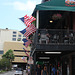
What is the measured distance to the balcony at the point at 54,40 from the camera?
1352 cm

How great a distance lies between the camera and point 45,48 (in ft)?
44.3

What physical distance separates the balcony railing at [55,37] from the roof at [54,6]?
4.73 feet

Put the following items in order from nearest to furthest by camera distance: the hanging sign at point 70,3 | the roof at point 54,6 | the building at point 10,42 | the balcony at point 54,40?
the roof at point 54,6, the balcony at point 54,40, the hanging sign at point 70,3, the building at point 10,42

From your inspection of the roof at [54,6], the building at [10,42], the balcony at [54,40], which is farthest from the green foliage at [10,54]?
the roof at [54,6]

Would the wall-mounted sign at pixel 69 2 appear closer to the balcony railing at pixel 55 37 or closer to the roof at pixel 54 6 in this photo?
the roof at pixel 54 6

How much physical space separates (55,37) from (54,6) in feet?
6.63

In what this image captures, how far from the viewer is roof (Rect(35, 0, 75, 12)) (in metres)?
13.4

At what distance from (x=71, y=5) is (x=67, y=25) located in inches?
140

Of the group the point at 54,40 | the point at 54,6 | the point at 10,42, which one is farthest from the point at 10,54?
the point at 54,6

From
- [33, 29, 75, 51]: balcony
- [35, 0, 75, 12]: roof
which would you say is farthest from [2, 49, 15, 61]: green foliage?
[35, 0, 75, 12]: roof

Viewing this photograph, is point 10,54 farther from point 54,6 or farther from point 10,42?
point 54,6

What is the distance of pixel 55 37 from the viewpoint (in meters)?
13.7

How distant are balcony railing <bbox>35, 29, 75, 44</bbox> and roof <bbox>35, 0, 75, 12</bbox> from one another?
4.73 ft

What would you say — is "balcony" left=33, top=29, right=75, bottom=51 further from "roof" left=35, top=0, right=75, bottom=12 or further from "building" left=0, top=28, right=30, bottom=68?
"building" left=0, top=28, right=30, bottom=68
